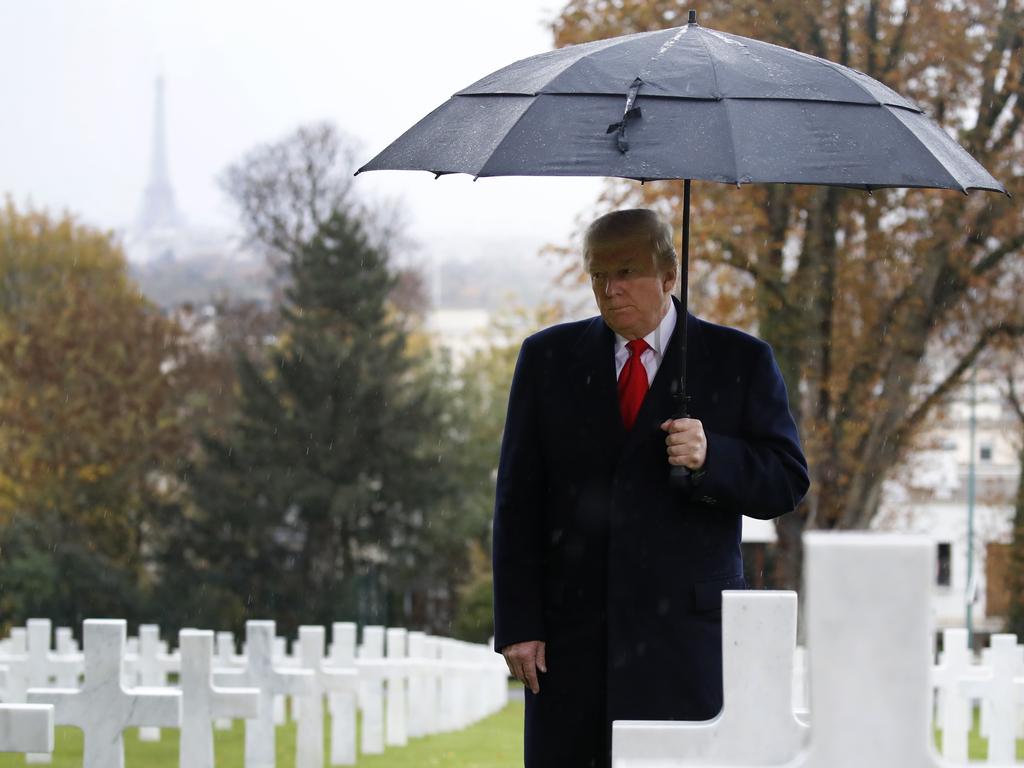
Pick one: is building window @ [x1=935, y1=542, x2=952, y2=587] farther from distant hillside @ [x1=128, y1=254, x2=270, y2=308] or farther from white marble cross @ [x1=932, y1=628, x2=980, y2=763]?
white marble cross @ [x1=932, y1=628, x2=980, y2=763]

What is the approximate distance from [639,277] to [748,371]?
0.38 m

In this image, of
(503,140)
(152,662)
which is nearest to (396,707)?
(152,662)

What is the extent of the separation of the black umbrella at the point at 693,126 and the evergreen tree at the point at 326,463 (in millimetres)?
40250

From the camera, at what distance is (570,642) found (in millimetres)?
4535

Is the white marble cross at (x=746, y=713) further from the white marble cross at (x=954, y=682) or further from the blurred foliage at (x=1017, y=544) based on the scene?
the blurred foliage at (x=1017, y=544)

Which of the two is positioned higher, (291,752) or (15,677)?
(15,677)

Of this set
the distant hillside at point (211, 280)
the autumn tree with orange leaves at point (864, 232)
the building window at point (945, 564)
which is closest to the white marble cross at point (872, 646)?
the autumn tree with orange leaves at point (864, 232)

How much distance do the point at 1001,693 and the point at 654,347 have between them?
8.16 metres

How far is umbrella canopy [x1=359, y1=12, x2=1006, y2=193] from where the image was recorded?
4461 mm

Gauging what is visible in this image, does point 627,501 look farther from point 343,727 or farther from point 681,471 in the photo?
point 343,727

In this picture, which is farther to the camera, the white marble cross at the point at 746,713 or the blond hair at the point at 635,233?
the blond hair at the point at 635,233

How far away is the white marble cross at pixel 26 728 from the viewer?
5414 mm

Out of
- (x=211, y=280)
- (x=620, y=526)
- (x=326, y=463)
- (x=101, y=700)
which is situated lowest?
(x=326, y=463)

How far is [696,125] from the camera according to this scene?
Result: 4.52 m
